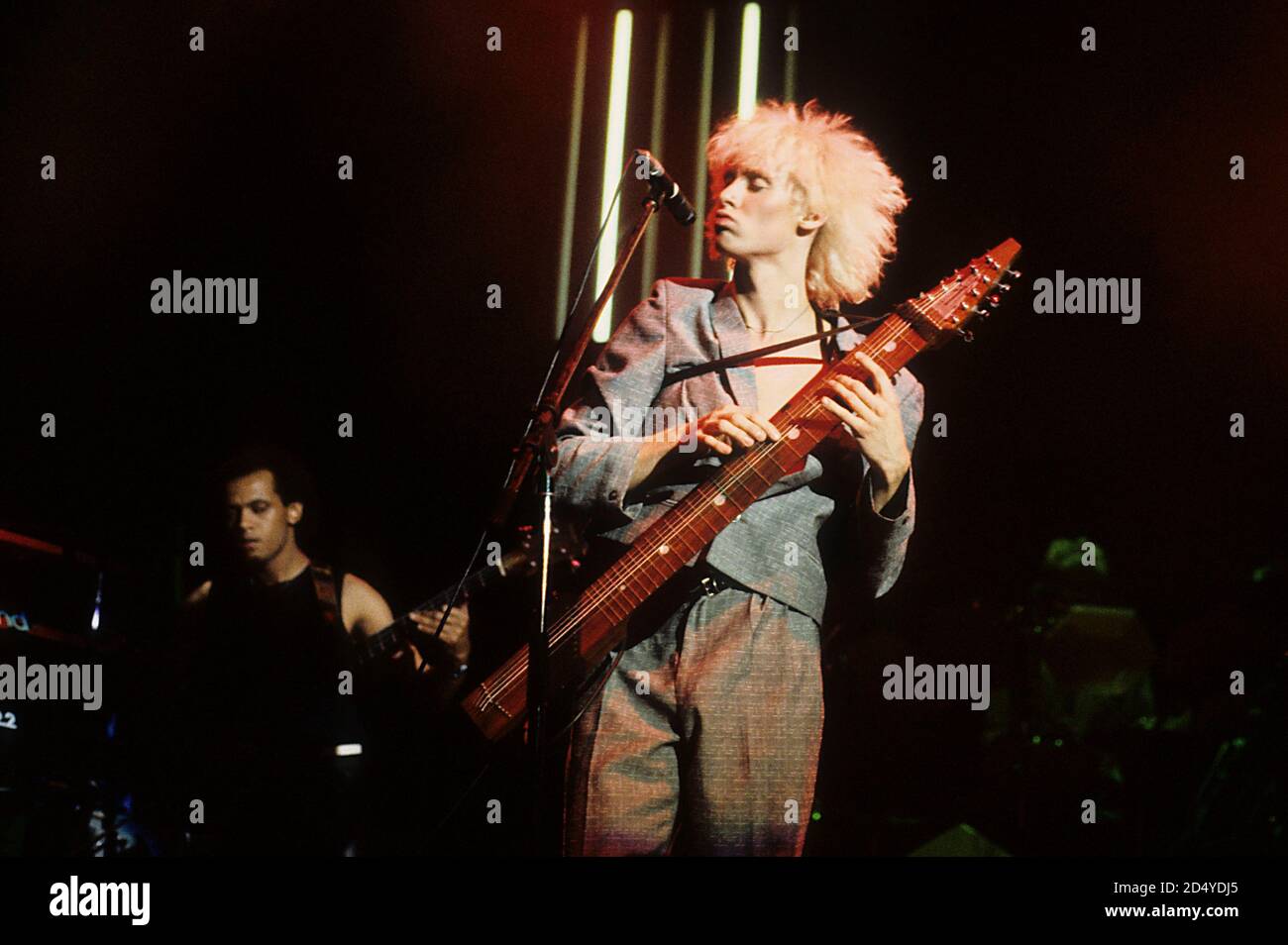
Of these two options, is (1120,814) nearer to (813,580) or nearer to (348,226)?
(813,580)

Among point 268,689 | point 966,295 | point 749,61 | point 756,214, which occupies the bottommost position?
point 268,689

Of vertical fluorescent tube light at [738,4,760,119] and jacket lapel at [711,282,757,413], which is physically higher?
vertical fluorescent tube light at [738,4,760,119]

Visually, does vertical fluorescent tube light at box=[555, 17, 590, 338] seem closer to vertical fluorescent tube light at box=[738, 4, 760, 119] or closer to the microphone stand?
vertical fluorescent tube light at box=[738, 4, 760, 119]

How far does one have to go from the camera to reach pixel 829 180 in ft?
10.6

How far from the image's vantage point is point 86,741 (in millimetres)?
3156

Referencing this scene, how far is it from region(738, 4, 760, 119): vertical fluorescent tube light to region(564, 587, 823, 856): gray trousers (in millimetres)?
1457

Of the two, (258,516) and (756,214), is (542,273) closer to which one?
(756,214)

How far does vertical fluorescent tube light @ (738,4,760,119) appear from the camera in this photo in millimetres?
3322

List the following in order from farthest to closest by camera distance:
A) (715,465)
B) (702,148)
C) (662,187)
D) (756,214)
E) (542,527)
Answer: (702,148), (756,214), (715,465), (662,187), (542,527)

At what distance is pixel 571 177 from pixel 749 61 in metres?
0.63

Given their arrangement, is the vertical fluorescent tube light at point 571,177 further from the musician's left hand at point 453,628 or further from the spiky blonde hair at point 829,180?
the musician's left hand at point 453,628

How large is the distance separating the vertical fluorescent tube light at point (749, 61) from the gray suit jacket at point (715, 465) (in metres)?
0.58

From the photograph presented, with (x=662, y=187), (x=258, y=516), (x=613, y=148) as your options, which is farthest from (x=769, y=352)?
(x=258, y=516)

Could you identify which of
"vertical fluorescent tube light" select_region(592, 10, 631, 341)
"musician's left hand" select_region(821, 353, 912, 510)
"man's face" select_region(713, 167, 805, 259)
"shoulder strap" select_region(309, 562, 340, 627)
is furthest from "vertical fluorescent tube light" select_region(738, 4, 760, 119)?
"shoulder strap" select_region(309, 562, 340, 627)
